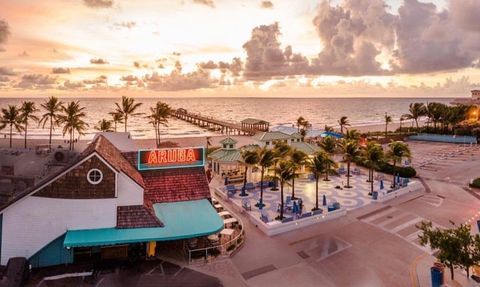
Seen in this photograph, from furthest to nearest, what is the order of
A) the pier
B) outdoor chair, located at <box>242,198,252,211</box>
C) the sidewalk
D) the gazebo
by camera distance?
the pier, the gazebo, outdoor chair, located at <box>242,198,252,211</box>, the sidewalk

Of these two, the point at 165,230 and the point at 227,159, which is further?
the point at 227,159

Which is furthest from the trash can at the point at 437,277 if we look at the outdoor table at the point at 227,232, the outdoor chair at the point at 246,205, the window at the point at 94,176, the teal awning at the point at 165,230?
the window at the point at 94,176

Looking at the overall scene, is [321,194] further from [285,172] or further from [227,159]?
[227,159]

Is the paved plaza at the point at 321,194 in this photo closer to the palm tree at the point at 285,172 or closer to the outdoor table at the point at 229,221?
the outdoor table at the point at 229,221

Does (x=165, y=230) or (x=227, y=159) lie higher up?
(x=227, y=159)

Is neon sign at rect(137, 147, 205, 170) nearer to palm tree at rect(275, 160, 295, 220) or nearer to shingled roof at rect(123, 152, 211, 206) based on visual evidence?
shingled roof at rect(123, 152, 211, 206)

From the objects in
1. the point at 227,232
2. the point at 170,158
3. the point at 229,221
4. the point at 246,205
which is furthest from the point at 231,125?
the point at 227,232

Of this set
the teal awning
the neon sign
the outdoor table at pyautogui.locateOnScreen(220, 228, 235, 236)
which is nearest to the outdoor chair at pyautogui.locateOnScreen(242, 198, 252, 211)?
the outdoor table at pyautogui.locateOnScreen(220, 228, 235, 236)
